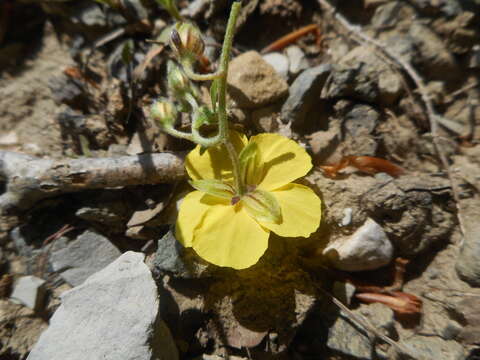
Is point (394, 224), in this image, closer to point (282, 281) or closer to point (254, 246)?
point (282, 281)

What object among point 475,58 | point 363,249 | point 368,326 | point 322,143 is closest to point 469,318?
point 368,326

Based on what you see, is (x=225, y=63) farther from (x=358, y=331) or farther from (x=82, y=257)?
(x=358, y=331)

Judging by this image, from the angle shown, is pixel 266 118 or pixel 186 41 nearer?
pixel 186 41

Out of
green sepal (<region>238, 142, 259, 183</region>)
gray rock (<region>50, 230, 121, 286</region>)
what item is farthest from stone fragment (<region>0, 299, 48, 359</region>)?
green sepal (<region>238, 142, 259, 183</region>)

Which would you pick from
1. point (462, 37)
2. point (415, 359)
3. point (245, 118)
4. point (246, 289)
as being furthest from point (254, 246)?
point (462, 37)

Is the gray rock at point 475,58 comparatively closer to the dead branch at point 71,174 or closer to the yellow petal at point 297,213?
the yellow petal at point 297,213

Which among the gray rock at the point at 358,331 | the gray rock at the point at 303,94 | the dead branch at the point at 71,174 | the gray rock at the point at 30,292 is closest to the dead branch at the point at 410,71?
the gray rock at the point at 303,94

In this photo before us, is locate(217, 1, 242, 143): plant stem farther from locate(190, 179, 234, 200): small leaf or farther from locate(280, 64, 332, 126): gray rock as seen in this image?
locate(280, 64, 332, 126): gray rock
